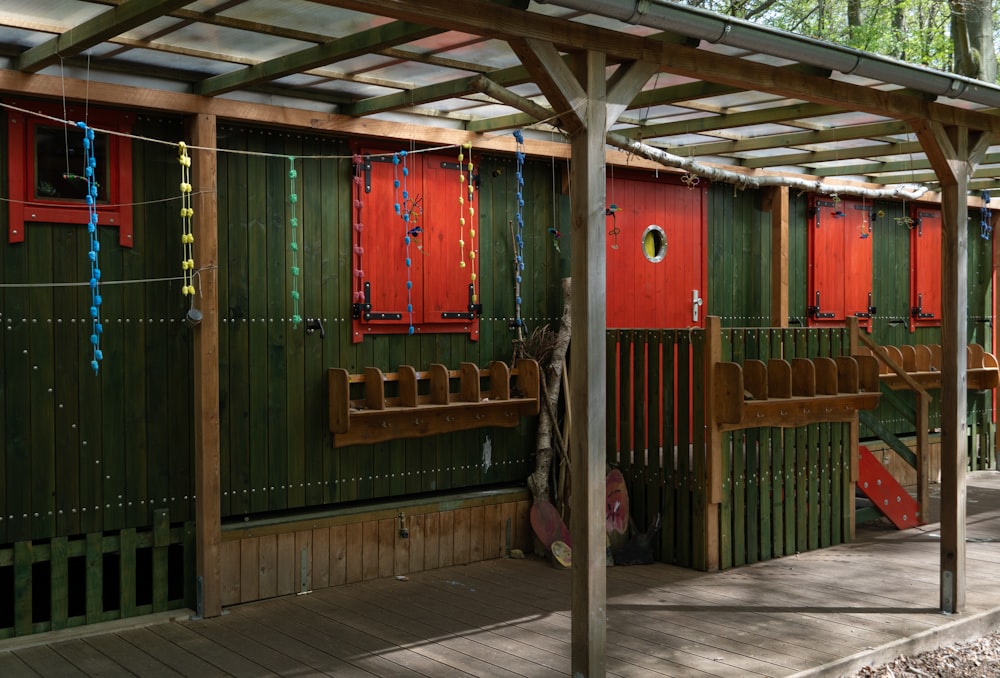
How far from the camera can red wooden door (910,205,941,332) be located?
37.2ft

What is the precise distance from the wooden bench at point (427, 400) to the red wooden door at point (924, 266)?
5740 millimetres

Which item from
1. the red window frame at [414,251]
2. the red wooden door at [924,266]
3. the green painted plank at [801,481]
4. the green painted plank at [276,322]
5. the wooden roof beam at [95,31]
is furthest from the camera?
the red wooden door at [924,266]

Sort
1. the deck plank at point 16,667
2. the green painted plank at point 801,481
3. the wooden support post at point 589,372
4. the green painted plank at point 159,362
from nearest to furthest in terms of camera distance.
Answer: the wooden support post at point 589,372
the deck plank at point 16,667
the green painted plank at point 159,362
the green painted plank at point 801,481

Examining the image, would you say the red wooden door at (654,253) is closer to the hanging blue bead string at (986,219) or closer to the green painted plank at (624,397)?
the green painted plank at (624,397)

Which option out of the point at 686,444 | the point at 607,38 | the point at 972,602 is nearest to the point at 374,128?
the point at 607,38

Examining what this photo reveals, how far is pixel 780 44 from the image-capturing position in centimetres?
475

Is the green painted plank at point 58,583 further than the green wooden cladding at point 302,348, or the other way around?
the green wooden cladding at point 302,348

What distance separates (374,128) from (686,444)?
3088 millimetres

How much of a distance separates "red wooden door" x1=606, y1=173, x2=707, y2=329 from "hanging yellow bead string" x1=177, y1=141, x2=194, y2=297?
3519 millimetres

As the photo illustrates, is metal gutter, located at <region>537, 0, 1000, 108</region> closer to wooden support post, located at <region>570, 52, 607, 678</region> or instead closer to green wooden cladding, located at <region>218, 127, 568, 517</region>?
wooden support post, located at <region>570, 52, 607, 678</region>

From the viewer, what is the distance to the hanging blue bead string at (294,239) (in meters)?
6.31

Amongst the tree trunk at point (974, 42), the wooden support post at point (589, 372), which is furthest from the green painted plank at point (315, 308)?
the tree trunk at point (974, 42)

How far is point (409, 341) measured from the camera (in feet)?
23.9

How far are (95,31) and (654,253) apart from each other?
208 inches
